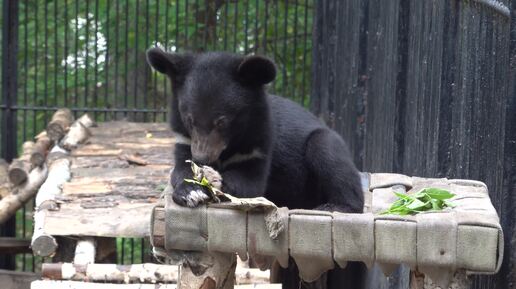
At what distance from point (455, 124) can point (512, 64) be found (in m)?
1.14

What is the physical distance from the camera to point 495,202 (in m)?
5.17

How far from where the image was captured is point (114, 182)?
30.6ft

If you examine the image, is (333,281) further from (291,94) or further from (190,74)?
(291,94)

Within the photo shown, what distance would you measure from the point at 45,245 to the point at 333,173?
A: 273 centimetres

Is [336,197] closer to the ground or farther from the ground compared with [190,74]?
closer to the ground

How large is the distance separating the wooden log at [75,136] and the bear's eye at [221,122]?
558cm

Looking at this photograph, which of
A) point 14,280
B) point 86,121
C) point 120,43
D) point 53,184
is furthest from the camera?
point 120,43

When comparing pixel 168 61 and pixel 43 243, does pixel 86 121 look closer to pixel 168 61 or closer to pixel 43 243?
pixel 43 243

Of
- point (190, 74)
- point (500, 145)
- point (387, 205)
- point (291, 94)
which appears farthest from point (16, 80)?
point (500, 145)

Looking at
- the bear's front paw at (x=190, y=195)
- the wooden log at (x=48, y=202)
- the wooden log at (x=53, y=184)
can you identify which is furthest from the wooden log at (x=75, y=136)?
the bear's front paw at (x=190, y=195)

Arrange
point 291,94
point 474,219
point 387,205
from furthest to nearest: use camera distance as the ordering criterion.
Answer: point 291,94 < point 387,205 < point 474,219

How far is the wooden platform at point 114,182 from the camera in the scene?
25.9 feet

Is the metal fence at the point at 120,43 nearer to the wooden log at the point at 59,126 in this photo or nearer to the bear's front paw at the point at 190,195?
the wooden log at the point at 59,126

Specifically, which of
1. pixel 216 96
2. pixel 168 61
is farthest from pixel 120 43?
pixel 216 96
